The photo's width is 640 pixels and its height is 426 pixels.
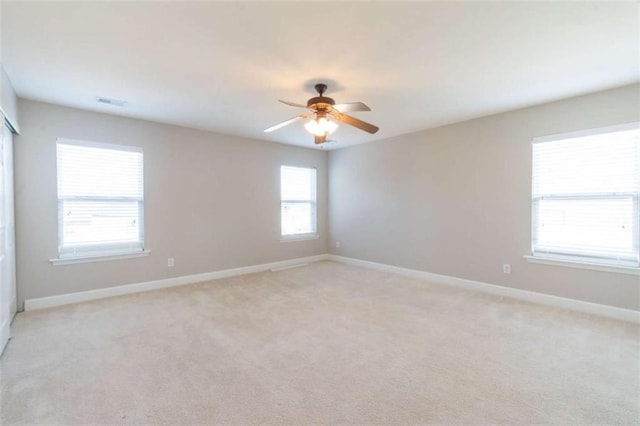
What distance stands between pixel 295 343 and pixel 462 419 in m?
1.40

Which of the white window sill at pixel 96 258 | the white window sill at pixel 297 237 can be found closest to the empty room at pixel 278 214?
the white window sill at pixel 96 258

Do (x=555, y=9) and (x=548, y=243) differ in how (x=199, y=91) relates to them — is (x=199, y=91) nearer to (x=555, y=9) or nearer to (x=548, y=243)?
(x=555, y=9)

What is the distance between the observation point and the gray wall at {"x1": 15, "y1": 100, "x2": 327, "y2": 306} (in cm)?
351

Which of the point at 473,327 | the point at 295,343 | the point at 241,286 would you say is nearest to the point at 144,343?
the point at 295,343

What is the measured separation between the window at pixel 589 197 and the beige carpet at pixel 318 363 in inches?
30.5

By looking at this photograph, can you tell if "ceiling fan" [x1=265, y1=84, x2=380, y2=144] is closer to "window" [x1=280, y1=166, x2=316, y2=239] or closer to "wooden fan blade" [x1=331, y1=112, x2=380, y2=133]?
"wooden fan blade" [x1=331, y1=112, x2=380, y2=133]

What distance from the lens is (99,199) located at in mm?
3938

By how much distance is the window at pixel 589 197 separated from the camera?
124 inches

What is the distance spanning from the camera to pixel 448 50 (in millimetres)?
2379

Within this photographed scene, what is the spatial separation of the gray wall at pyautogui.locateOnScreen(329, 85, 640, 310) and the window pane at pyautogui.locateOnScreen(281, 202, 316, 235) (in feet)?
2.88

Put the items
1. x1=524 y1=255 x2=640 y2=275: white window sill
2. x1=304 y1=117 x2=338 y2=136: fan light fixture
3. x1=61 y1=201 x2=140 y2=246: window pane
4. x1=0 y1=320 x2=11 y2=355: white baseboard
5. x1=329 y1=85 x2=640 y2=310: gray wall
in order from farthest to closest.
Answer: x1=61 y1=201 x2=140 y2=246: window pane → x1=329 y1=85 x2=640 y2=310: gray wall → x1=524 y1=255 x2=640 y2=275: white window sill → x1=304 y1=117 x2=338 y2=136: fan light fixture → x1=0 y1=320 x2=11 y2=355: white baseboard

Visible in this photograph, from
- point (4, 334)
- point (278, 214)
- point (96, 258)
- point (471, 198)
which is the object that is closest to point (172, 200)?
point (96, 258)

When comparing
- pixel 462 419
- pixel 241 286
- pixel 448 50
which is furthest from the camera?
pixel 241 286

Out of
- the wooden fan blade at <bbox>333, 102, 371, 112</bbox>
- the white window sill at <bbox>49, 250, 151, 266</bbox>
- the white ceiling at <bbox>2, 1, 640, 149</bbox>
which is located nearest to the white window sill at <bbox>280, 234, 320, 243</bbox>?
the white window sill at <bbox>49, 250, 151, 266</bbox>
